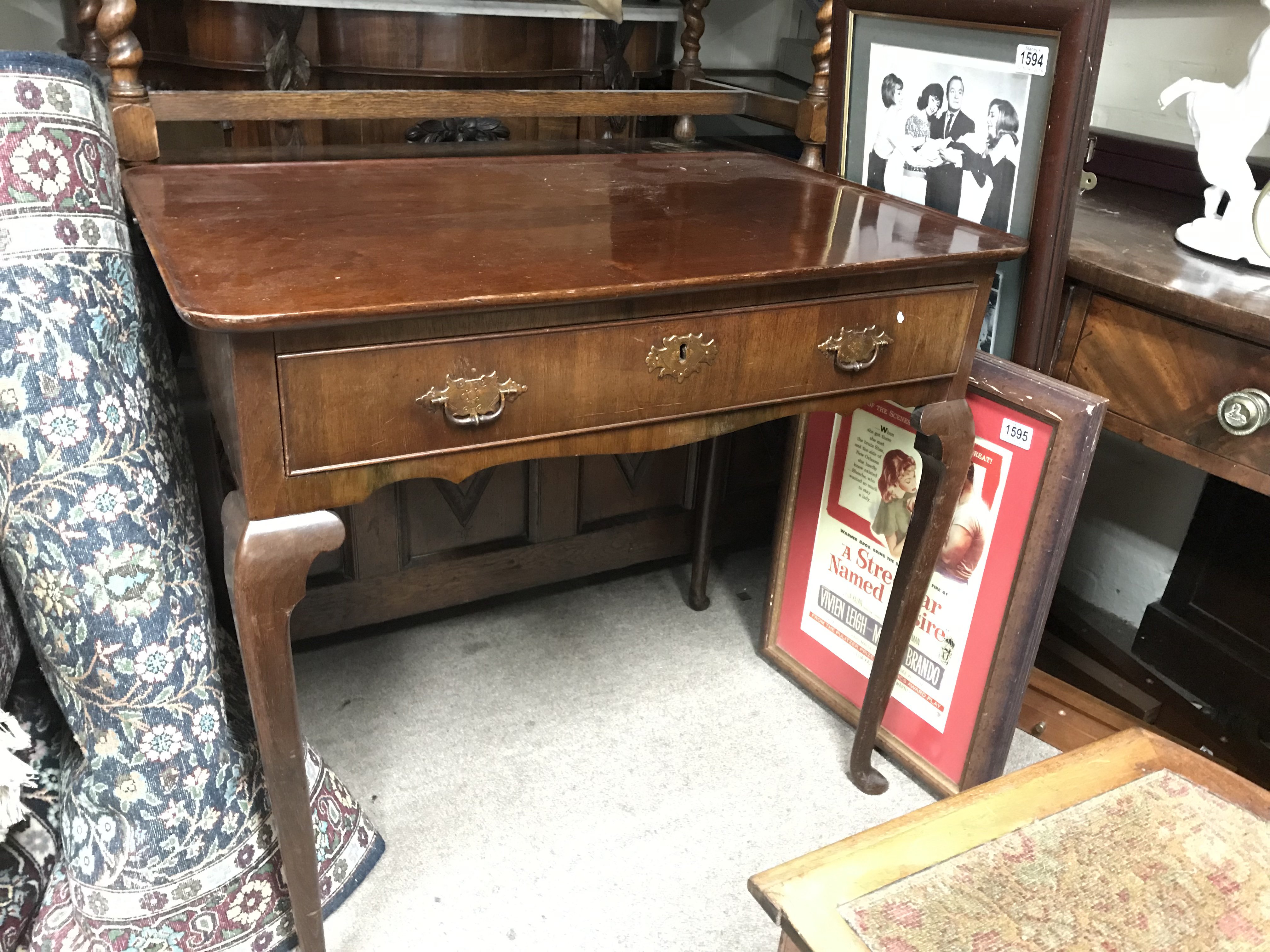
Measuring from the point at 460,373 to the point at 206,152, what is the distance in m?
0.76

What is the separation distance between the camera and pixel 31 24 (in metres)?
1.84

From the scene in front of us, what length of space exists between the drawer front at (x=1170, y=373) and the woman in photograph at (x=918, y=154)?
239 mm

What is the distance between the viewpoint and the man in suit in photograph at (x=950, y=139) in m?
1.13

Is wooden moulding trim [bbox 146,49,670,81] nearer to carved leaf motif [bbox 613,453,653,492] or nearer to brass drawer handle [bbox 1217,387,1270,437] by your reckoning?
carved leaf motif [bbox 613,453,653,492]

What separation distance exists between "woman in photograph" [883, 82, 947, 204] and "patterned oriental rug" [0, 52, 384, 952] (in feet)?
2.78

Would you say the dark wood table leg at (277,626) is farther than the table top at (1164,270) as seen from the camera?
No

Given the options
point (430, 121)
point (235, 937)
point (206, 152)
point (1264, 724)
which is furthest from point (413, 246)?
point (1264, 724)

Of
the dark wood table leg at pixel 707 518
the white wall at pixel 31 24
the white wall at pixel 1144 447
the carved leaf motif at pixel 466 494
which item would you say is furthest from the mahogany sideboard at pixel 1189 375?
the white wall at pixel 31 24

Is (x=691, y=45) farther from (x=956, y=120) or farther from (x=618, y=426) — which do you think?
(x=618, y=426)

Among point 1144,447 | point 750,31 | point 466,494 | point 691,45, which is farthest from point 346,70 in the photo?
point 1144,447

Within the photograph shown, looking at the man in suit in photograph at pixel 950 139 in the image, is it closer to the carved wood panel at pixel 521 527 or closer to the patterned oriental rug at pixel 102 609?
the carved wood panel at pixel 521 527

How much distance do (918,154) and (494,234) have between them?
0.55m

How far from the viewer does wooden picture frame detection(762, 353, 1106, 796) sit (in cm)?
110

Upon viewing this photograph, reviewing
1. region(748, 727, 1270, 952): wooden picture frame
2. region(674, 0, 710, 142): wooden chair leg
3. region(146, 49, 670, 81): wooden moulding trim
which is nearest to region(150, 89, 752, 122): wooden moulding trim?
region(674, 0, 710, 142): wooden chair leg
